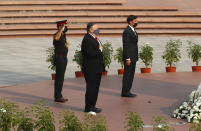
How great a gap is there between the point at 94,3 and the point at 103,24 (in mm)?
1366

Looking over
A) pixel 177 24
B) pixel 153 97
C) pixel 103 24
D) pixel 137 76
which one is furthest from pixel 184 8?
pixel 153 97

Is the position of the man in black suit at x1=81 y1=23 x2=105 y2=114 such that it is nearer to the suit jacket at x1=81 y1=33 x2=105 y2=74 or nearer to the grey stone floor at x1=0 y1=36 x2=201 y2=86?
the suit jacket at x1=81 y1=33 x2=105 y2=74

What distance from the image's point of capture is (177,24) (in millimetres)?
23422

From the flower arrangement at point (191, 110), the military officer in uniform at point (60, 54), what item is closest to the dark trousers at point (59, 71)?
the military officer in uniform at point (60, 54)

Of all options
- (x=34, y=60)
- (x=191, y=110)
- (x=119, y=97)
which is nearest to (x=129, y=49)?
(x=119, y=97)

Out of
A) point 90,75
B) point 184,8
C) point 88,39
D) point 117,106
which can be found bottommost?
point 117,106

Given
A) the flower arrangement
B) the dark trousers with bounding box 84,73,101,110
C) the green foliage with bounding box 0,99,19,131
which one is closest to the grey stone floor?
the dark trousers with bounding box 84,73,101,110

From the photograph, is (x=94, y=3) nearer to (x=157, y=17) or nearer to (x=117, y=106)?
(x=157, y=17)

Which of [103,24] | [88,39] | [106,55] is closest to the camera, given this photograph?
[88,39]

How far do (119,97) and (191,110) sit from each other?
9.06 feet

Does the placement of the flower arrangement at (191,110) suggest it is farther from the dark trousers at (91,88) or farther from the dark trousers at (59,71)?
the dark trousers at (59,71)

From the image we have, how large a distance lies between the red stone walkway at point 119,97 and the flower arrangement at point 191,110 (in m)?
0.14

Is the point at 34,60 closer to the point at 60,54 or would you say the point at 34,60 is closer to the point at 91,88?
the point at 60,54

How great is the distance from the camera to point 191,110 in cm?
847
